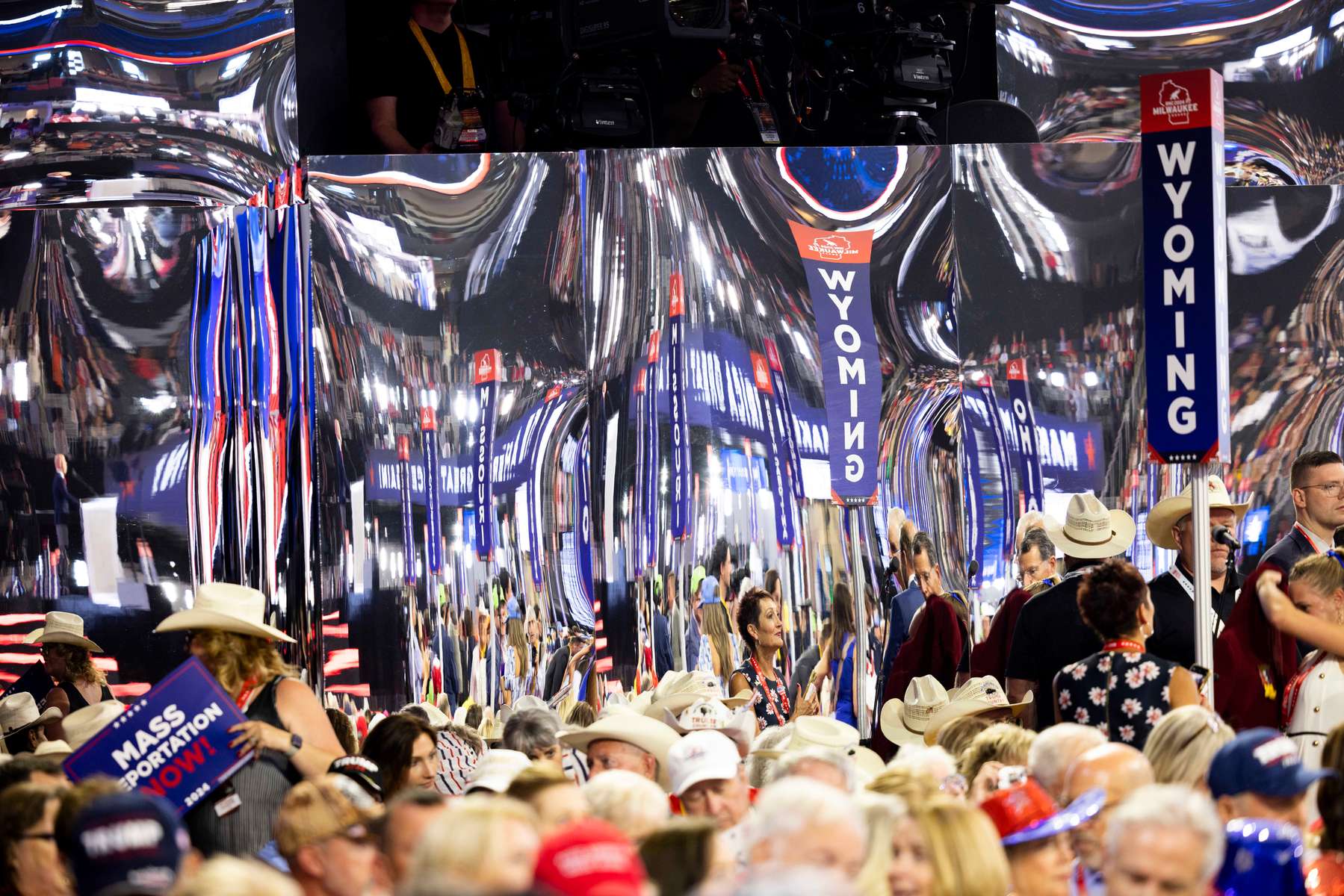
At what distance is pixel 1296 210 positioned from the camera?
334 inches

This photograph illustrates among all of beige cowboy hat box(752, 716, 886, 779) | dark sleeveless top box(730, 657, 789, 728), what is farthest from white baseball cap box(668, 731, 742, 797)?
dark sleeveless top box(730, 657, 789, 728)

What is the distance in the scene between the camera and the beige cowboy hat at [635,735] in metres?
5.31

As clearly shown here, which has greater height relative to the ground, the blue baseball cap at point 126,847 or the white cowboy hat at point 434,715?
the blue baseball cap at point 126,847

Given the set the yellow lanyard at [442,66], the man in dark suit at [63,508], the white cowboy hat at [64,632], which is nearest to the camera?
the white cowboy hat at [64,632]

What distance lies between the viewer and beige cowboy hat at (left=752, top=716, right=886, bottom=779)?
5.41 metres

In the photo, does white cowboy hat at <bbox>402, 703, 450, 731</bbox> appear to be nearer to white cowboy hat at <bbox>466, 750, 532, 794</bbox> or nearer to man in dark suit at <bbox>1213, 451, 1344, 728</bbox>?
white cowboy hat at <bbox>466, 750, 532, 794</bbox>

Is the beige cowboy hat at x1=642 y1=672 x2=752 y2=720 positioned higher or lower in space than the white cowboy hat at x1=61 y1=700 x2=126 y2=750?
lower

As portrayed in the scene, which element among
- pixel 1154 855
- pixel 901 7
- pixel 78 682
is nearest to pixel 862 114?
pixel 901 7

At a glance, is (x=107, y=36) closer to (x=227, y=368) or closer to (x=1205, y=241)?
(x=227, y=368)

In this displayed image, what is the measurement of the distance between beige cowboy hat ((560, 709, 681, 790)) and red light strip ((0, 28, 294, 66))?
13.4 ft

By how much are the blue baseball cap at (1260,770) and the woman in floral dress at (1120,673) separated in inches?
44.9

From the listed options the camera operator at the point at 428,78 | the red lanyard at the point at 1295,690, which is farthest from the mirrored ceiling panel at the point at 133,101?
the red lanyard at the point at 1295,690

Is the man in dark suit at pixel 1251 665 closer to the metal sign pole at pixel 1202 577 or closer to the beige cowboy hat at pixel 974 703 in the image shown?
the metal sign pole at pixel 1202 577

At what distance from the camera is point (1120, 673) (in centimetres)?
542
